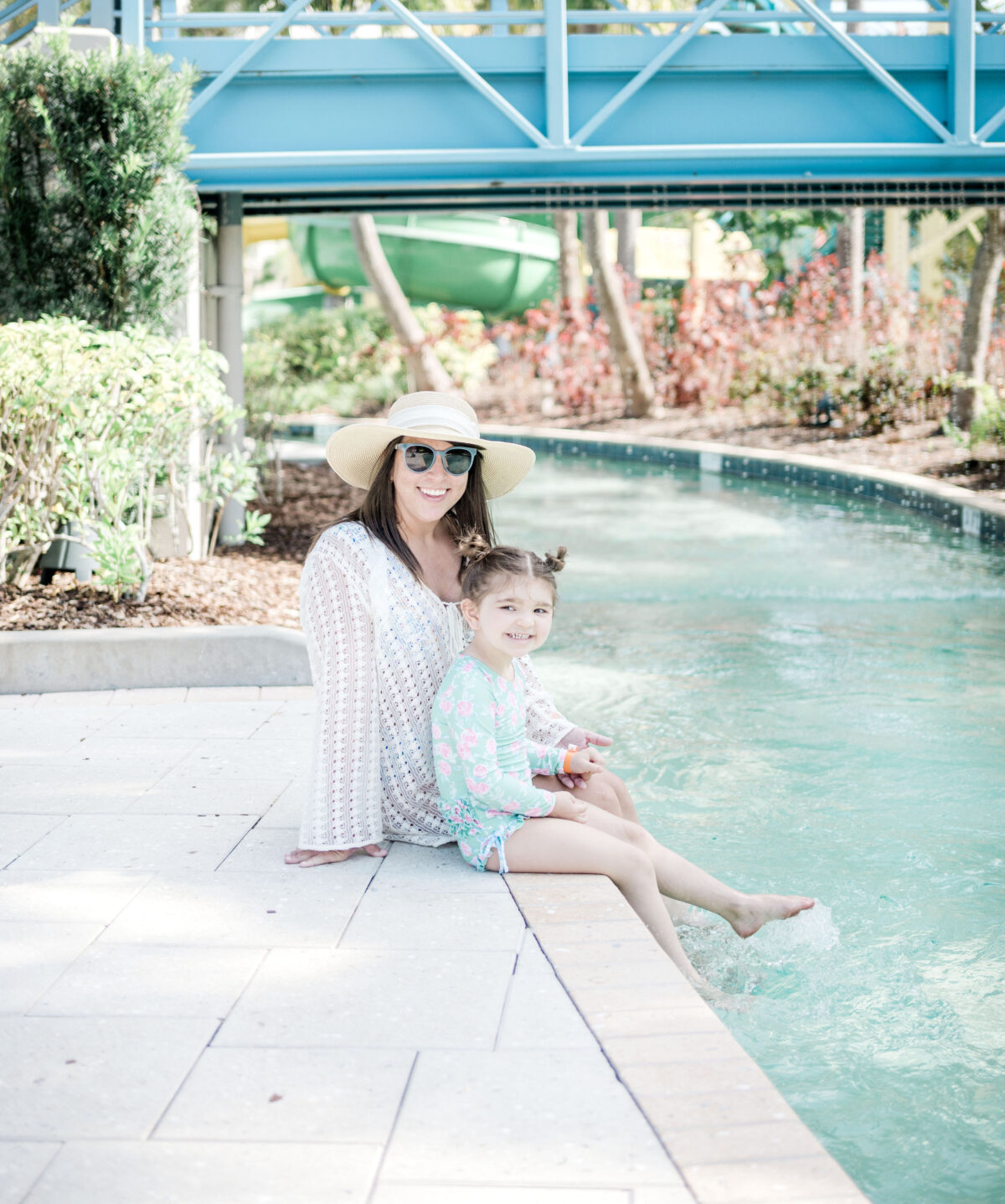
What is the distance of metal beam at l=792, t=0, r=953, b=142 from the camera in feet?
30.3

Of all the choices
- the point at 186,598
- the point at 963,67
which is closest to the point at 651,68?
the point at 963,67

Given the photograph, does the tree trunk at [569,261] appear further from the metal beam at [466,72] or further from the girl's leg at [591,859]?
the girl's leg at [591,859]

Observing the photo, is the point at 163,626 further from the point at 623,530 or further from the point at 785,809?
the point at 623,530

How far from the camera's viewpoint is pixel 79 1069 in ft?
8.91

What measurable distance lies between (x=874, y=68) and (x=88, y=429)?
5.77m

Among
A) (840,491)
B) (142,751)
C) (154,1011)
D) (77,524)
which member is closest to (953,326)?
(840,491)

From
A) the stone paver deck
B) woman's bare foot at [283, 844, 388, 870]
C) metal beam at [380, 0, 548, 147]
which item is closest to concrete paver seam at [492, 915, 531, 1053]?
the stone paver deck

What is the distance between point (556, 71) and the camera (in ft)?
30.5

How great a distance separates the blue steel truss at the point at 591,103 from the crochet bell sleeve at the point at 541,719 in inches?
246

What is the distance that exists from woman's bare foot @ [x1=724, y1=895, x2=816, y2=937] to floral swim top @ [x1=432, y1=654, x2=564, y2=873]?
58cm

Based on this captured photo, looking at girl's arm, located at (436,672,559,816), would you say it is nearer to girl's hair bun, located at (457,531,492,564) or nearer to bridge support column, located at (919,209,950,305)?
girl's hair bun, located at (457,531,492,564)

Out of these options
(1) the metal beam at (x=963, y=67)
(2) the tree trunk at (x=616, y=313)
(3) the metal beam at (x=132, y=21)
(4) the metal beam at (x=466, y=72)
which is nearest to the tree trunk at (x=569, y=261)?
(2) the tree trunk at (x=616, y=313)

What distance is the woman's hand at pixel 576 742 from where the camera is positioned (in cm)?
392

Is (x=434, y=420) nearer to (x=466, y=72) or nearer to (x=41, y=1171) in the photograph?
(x=41, y=1171)
